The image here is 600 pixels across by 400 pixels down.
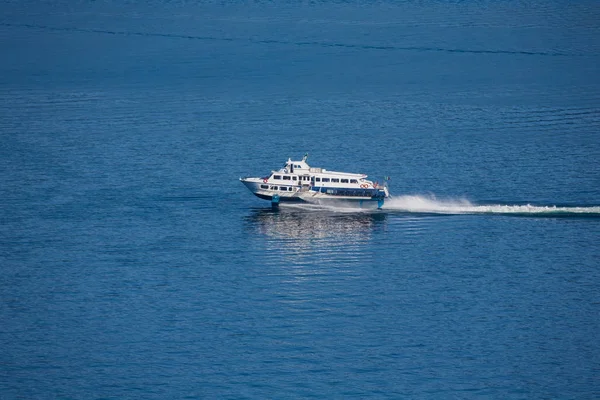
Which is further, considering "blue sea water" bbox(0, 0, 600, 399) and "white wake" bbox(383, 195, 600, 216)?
"white wake" bbox(383, 195, 600, 216)

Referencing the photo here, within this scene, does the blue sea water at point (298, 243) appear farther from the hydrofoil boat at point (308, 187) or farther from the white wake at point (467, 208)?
the hydrofoil boat at point (308, 187)

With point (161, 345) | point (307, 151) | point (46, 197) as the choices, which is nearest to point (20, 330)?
point (161, 345)

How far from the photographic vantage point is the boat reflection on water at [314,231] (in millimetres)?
115875

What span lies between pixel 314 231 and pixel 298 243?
426 centimetres

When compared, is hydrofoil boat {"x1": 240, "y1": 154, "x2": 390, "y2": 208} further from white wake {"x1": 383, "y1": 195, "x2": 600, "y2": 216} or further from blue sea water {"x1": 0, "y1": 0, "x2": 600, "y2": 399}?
white wake {"x1": 383, "y1": 195, "x2": 600, "y2": 216}

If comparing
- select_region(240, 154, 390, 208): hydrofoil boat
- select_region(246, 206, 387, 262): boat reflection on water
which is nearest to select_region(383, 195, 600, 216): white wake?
select_region(240, 154, 390, 208): hydrofoil boat

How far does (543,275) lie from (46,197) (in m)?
53.3

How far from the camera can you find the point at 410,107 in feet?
562

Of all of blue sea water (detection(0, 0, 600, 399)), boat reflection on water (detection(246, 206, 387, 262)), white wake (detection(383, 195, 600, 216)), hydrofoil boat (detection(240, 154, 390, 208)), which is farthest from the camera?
hydrofoil boat (detection(240, 154, 390, 208))

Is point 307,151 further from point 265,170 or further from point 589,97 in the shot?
point 589,97

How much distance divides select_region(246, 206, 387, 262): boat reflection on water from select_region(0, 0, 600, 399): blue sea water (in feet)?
1.07

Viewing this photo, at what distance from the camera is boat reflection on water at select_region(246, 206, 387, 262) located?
4562 inches

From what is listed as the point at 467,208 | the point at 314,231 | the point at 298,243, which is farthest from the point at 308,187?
the point at 467,208

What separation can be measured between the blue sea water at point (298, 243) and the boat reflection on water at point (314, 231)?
325 millimetres
